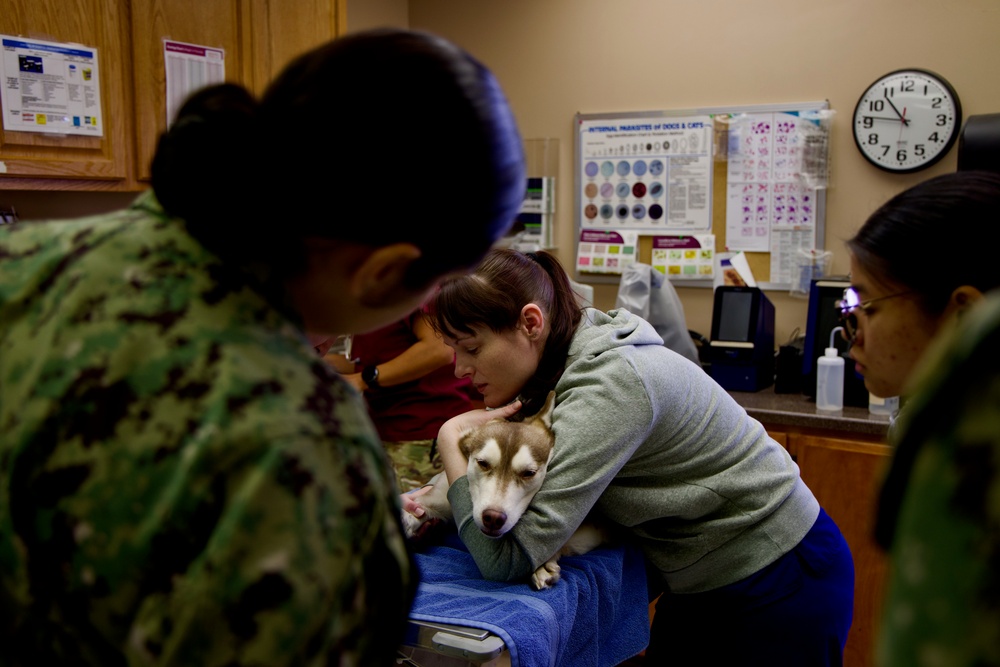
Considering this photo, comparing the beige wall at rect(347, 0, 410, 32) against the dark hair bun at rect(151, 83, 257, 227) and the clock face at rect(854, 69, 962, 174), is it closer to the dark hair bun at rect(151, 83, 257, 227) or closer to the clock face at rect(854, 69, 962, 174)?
the clock face at rect(854, 69, 962, 174)

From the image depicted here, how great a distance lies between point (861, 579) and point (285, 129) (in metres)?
2.77

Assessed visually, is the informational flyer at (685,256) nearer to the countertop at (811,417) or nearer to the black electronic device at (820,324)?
the black electronic device at (820,324)

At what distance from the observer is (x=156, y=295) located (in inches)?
24.6

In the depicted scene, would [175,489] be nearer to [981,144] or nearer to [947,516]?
[947,516]

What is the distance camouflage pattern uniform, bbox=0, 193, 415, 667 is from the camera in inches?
22.2

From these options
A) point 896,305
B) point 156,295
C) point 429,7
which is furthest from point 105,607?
point 429,7

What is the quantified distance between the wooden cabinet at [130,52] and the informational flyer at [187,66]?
0.07ft

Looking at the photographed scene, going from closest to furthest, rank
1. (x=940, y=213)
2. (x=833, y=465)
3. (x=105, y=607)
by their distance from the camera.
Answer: (x=105, y=607) → (x=940, y=213) → (x=833, y=465)

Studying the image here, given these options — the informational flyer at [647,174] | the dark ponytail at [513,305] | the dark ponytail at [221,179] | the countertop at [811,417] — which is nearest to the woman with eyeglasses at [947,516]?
the dark ponytail at [221,179]

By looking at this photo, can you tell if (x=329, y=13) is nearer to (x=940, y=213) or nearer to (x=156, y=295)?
(x=940, y=213)

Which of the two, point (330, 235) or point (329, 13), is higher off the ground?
point (329, 13)

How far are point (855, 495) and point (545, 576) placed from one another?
170cm

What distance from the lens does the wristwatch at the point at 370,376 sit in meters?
2.37

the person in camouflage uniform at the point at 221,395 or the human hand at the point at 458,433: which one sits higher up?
the person in camouflage uniform at the point at 221,395
